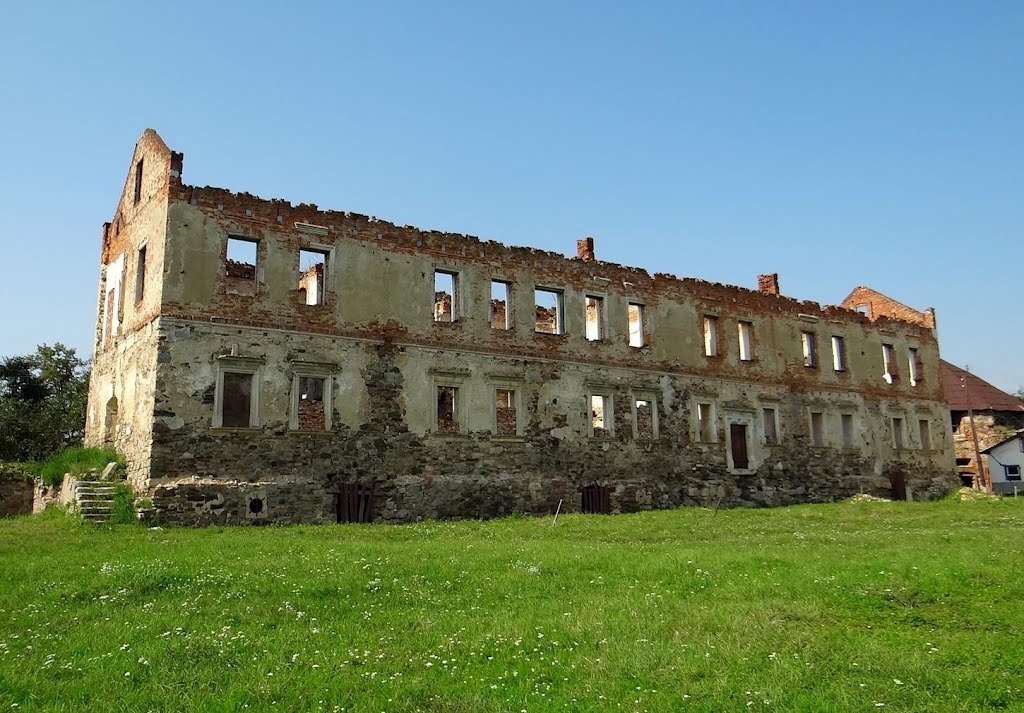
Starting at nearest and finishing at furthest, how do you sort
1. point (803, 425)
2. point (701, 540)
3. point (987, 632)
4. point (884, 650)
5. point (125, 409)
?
point (884, 650) < point (987, 632) < point (701, 540) < point (125, 409) < point (803, 425)

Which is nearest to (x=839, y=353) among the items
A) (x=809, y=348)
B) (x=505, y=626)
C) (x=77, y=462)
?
(x=809, y=348)

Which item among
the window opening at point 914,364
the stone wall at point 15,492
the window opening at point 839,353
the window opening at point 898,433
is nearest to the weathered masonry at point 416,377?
the window opening at point 839,353

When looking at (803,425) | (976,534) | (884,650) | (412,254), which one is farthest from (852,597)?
(803,425)

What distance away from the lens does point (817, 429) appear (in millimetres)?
31406

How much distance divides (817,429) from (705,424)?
20.3 feet

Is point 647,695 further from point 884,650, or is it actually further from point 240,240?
point 240,240

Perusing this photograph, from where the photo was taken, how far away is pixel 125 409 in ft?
67.1

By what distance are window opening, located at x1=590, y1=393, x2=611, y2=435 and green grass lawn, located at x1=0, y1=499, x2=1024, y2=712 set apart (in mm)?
10794

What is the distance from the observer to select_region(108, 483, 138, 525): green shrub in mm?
17234

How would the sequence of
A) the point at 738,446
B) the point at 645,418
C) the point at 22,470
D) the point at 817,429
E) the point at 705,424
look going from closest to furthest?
the point at 22,470
the point at 645,418
the point at 705,424
the point at 738,446
the point at 817,429

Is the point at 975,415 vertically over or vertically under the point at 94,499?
over

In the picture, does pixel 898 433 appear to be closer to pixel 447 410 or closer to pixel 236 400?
pixel 447 410

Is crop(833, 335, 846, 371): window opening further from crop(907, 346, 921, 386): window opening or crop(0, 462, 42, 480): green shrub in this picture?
crop(0, 462, 42, 480): green shrub

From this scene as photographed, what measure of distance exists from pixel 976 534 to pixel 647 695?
14.3 metres
